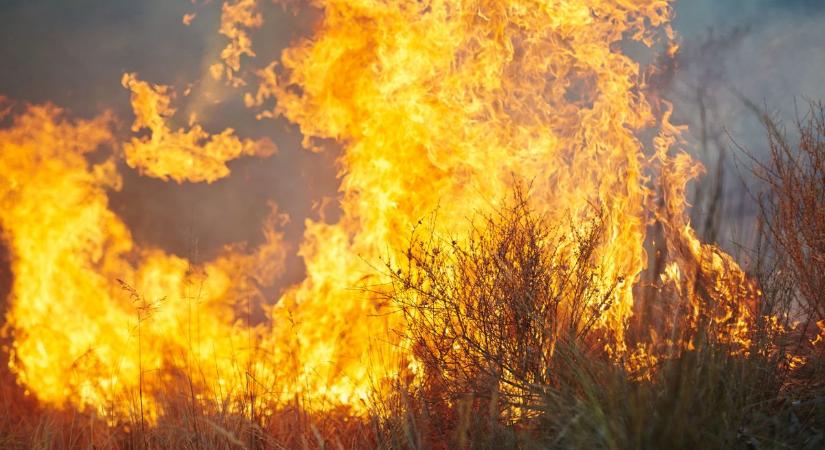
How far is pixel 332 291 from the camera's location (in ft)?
25.8

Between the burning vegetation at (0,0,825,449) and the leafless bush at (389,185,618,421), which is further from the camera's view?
the leafless bush at (389,185,618,421)

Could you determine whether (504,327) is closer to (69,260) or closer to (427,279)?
(427,279)

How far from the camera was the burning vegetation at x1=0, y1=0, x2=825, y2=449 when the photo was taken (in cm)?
350

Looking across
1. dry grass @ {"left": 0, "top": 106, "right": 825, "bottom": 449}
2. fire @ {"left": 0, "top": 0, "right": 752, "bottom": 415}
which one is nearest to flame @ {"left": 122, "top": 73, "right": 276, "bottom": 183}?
fire @ {"left": 0, "top": 0, "right": 752, "bottom": 415}

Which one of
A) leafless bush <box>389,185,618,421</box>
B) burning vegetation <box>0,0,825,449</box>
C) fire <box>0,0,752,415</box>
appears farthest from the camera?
fire <box>0,0,752,415</box>

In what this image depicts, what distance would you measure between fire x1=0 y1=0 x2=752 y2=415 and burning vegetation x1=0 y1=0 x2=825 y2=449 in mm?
29

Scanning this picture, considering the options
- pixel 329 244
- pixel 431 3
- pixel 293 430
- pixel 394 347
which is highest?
pixel 431 3

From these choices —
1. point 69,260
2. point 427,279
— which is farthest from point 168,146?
point 427,279

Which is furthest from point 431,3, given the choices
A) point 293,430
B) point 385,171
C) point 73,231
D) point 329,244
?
point 73,231

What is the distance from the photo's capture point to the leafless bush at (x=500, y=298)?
4.58 m

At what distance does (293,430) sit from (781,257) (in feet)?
12.8

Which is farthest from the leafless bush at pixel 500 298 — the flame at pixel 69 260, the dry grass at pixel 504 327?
the flame at pixel 69 260

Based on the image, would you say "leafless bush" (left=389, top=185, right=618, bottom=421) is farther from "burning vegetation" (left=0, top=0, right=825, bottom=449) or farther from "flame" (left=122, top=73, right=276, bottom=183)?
"flame" (left=122, top=73, right=276, bottom=183)

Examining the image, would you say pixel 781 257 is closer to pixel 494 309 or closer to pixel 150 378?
pixel 494 309
